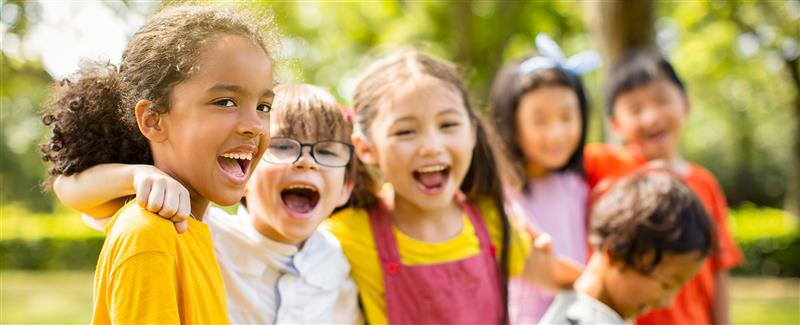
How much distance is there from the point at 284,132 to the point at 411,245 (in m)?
0.66

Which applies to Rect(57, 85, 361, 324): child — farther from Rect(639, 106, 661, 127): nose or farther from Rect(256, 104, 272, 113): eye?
Rect(639, 106, 661, 127): nose

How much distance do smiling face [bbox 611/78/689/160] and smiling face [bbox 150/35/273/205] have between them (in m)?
2.57

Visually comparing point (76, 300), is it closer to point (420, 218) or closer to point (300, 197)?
point (420, 218)

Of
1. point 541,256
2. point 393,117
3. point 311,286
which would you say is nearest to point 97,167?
point 311,286

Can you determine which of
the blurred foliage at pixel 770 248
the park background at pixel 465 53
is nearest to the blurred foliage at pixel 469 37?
the park background at pixel 465 53

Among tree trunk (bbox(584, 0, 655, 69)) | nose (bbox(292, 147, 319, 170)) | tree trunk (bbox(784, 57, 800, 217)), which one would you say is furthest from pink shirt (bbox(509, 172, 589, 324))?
tree trunk (bbox(784, 57, 800, 217))

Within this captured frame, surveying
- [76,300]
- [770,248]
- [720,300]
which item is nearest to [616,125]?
[720,300]

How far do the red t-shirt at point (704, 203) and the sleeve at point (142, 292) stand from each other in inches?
109

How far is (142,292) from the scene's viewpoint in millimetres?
1577

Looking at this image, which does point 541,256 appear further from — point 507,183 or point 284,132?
point 284,132

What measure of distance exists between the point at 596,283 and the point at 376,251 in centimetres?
97

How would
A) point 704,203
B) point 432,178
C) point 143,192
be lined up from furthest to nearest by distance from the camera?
point 704,203
point 432,178
point 143,192

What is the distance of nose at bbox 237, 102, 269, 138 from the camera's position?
1759 millimetres

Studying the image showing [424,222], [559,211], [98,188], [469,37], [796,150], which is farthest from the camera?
[796,150]
